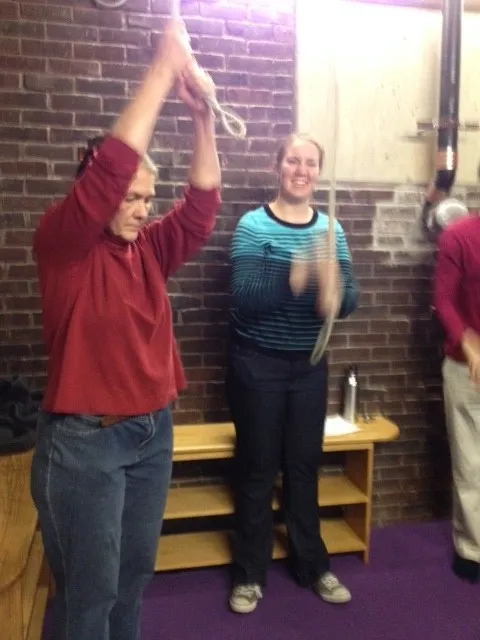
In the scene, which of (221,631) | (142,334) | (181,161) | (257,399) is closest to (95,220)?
(142,334)

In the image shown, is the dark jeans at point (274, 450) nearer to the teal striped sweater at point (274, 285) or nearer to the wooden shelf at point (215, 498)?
the teal striped sweater at point (274, 285)

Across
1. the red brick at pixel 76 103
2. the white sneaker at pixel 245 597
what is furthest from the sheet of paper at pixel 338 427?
the red brick at pixel 76 103

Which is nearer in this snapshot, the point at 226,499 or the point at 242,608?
the point at 242,608

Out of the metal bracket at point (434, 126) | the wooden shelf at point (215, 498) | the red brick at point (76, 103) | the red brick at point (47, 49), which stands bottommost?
the wooden shelf at point (215, 498)

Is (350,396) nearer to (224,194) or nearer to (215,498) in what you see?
(215,498)

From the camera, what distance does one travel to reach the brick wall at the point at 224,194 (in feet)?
7.64

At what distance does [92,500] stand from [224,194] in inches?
59.3

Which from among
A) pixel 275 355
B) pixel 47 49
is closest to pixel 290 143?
pixel 275 355

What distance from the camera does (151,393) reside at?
1.38 metres

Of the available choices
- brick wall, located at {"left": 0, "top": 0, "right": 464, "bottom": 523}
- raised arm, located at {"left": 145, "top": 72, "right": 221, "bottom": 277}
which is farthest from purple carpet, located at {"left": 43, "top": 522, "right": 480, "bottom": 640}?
raised arm, located at {"left": 145, "top": 72, "right": 221, "bottom": 277}

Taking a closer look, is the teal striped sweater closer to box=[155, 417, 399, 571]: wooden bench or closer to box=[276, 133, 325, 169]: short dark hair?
box=[276, 133, 325, 169]: short dark hair

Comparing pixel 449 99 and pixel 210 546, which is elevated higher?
pixel 449 99

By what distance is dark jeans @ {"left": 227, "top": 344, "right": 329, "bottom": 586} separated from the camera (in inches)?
84.7

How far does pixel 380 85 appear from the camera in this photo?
2.63 m
